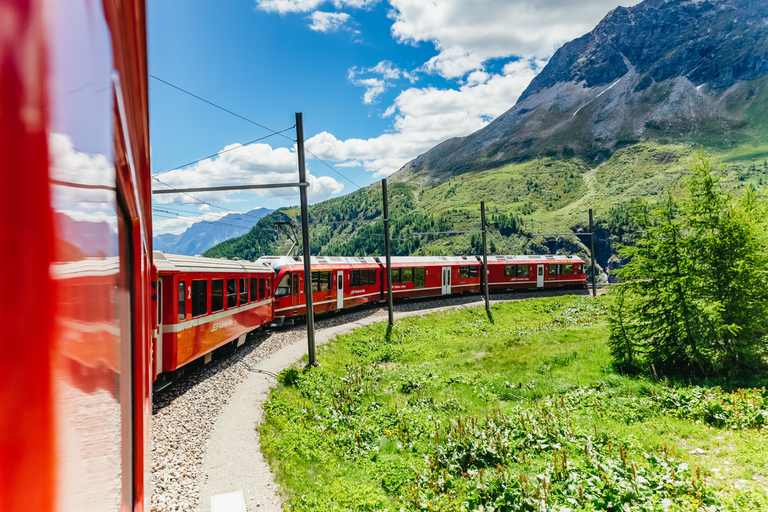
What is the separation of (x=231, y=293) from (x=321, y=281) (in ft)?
27.6

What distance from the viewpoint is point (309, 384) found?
12.3 meters

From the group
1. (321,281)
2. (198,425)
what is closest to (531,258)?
(321,281)

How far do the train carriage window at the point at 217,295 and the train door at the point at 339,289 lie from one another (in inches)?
421

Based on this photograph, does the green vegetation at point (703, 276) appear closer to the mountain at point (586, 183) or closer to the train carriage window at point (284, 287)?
the train carriage window at point (284, 287)

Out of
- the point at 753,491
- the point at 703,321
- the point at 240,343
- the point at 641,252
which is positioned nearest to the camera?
the point at 753,491

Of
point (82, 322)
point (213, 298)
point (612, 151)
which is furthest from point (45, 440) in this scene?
point (612, 151)

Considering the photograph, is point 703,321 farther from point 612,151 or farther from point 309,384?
point 612,151

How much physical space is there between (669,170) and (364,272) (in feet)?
500

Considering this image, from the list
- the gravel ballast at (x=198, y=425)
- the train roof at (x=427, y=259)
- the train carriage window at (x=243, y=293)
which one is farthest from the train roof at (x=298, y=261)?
the train roof at (x=427, y=259)

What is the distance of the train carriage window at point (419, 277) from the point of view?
2984 centimetres

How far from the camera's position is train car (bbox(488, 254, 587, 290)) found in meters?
35.5

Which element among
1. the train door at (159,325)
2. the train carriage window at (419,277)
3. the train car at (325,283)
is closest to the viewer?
the train door at (159,325)

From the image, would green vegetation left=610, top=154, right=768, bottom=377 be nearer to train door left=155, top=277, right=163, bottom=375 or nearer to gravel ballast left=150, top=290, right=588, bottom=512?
gravel ballast left=150, top=290, right=588, bottom=512

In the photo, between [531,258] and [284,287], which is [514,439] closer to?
[284,287]
